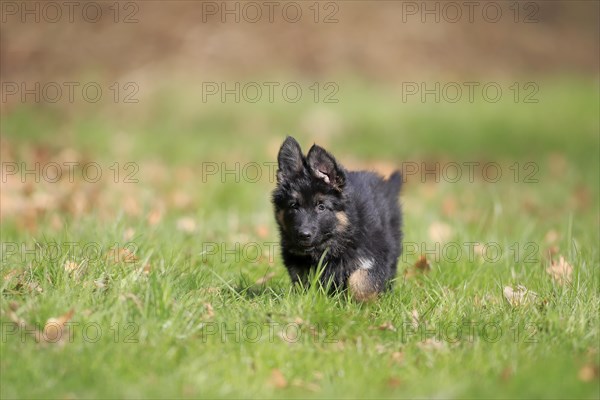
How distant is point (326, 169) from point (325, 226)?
0.38 m

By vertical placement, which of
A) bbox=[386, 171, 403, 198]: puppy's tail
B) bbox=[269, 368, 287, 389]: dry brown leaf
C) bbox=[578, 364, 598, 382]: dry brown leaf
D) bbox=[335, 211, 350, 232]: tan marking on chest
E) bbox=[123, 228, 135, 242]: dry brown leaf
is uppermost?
bbox=[386, 171, 403, 198]: puppy's tail

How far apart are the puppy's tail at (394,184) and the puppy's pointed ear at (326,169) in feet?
3.34

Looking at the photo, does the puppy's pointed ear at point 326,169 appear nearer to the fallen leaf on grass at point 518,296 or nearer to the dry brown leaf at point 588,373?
the fallen leaf on grass at point 518,296

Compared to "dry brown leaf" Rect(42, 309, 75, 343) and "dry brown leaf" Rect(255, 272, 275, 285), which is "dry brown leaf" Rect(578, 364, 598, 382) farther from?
"dry brown leaf" Rect(42, 309, 75, 343)

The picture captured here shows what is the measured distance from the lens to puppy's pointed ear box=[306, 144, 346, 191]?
505 centimetres

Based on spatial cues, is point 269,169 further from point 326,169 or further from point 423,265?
point 326,169

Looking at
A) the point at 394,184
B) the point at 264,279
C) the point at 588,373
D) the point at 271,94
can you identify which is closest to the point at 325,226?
the point at 264,279

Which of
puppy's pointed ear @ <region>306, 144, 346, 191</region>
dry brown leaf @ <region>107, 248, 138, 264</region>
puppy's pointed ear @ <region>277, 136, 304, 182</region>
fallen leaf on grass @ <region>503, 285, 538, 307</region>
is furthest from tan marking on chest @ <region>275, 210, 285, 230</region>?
fallen leaf on grass @ <region>503, 285, 538, 307</region>

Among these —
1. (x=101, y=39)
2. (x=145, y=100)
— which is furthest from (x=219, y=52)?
(x=145, y=100)

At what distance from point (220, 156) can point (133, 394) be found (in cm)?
716

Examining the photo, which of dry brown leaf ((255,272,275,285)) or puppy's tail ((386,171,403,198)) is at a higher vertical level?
puppy's tail ((386,171,403,198))

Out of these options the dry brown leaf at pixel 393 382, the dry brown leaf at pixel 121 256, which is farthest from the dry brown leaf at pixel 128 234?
the dry brown leaf at pixel 393 382

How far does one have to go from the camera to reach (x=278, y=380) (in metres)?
4.01

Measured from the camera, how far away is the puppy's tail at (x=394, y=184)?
6102mm
